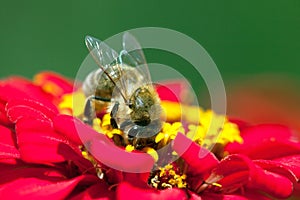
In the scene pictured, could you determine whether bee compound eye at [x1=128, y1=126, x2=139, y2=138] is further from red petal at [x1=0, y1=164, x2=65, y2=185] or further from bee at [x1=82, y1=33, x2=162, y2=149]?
red petal at [x1=0, y1=164, x2=65, y2=185]

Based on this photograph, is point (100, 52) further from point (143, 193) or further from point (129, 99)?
point (143, 193)

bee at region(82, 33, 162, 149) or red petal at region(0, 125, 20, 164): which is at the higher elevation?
bee at region(82, 33, 162, 149)

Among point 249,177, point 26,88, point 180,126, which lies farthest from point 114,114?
point 26,88

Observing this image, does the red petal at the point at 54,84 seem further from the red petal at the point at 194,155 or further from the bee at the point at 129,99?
the red petal at the point at 194,155

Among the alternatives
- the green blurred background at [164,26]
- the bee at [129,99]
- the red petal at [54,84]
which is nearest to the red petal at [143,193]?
the bee at [129,99]

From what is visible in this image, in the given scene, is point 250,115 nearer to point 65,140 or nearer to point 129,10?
point 129,10

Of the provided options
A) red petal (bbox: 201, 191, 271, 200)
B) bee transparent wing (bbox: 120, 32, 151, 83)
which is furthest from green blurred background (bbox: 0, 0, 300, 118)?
red petal (bbox: 201, 191, 271, 200)
